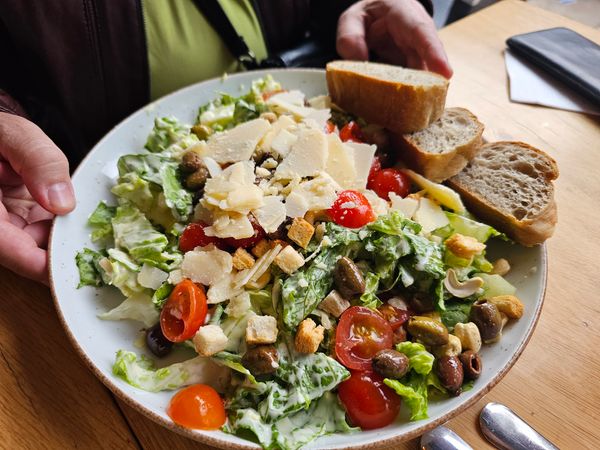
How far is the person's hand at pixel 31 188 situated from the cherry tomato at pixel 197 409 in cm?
64

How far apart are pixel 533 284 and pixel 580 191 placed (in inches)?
29.0

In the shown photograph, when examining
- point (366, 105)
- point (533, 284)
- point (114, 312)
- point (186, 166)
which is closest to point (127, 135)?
point (186, 166)

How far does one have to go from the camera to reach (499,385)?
1.48 m

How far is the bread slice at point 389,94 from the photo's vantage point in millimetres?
1916

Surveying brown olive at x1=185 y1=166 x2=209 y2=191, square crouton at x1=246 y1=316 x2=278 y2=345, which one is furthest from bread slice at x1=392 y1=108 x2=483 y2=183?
square crouton at x1=246 y1=316 x2=278 y2=345

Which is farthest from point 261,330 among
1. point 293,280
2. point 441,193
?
point 441,193

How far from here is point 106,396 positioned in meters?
1.41

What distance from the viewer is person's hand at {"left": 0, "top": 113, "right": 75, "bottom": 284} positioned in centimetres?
153

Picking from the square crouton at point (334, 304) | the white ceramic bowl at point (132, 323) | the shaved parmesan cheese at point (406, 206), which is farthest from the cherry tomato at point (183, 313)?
the shaved parmesan cheese at point (406, 206)

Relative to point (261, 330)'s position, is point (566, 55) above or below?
above

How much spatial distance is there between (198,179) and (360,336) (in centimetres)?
78

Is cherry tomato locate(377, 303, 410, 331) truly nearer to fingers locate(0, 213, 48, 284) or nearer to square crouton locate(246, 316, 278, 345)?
square crouton locate(246, 316, 278, 345)

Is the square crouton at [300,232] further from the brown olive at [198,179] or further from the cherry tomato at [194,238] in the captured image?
the brown olive at [198,179]

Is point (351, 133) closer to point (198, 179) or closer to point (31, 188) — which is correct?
point (198, 179)
